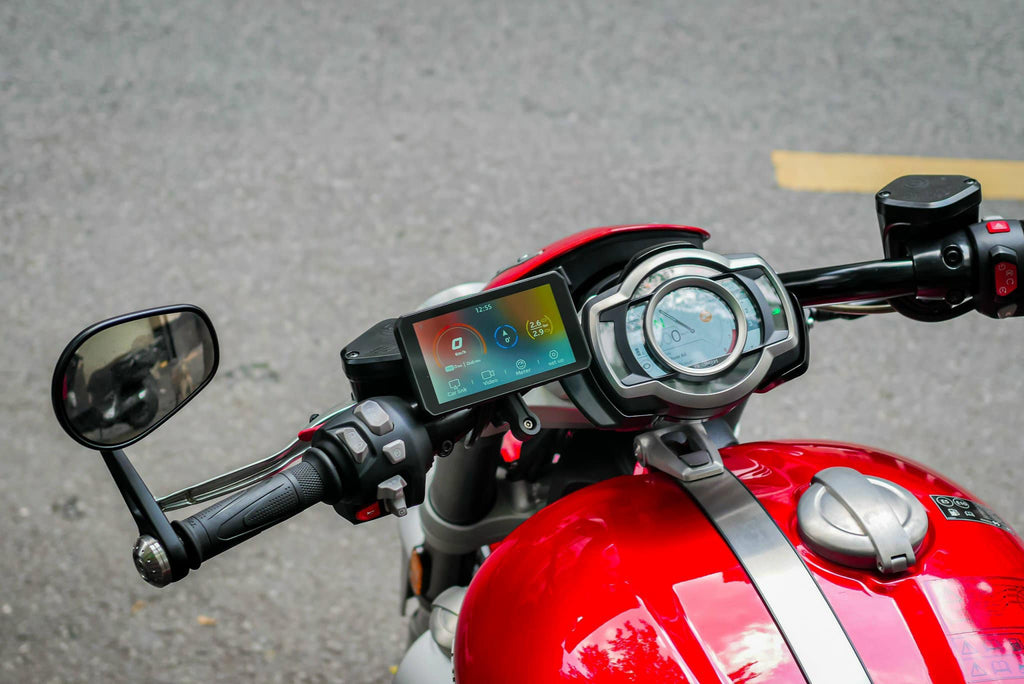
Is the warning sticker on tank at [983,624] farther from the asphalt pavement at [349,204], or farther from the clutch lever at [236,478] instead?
the asphalt pavement at [349,204]

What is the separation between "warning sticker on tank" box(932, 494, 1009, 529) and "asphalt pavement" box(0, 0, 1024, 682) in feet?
5.66

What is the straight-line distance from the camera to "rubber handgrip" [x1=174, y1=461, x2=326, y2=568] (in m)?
0.83

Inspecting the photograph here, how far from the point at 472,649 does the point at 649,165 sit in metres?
2.88

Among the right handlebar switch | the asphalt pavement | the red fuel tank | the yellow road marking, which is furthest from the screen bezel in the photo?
the yellow road marking

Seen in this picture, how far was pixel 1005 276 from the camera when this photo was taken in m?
1.19

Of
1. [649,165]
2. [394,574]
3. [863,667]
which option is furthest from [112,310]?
[863,667]

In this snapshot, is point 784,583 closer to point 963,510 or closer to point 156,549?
point 963,510

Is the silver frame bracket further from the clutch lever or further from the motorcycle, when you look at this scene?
the clutch lever

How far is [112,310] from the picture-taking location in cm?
316

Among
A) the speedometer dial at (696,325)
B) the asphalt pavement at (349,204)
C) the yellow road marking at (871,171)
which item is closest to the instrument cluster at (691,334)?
the speedometer dial at (696,325)

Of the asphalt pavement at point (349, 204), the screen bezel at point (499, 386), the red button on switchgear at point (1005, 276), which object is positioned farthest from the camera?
the asphalt pavement at point (349, 204)

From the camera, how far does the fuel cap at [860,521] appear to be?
967 mm

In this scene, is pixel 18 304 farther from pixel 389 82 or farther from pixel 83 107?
pixel 389 82

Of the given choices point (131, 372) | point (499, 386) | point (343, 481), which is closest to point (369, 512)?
point (343, 481)
